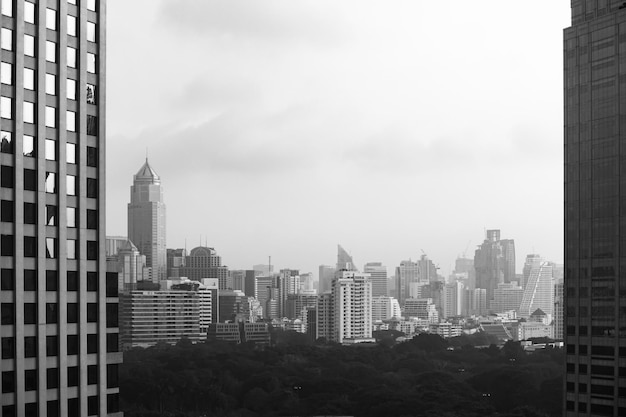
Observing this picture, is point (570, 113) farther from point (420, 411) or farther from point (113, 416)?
point (420, 411)

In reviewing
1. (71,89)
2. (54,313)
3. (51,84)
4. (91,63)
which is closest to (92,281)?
(54,313)

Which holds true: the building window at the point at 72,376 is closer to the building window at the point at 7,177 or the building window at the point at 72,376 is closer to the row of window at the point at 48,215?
the row of window at the point at 48,215

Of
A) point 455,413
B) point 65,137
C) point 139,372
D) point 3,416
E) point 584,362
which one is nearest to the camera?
point 3,416

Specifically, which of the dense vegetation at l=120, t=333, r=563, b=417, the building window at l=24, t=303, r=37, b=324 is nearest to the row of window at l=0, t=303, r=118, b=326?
the building window at l=24, t=303, r=37, b=324

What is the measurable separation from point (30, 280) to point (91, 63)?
1024 centimetres

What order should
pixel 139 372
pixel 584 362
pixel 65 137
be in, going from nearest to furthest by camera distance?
1. pixel 65 137
2. pixel 584 362
3. pixel 139 372

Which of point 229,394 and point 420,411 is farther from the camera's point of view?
point 229,394

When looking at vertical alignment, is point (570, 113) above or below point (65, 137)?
above

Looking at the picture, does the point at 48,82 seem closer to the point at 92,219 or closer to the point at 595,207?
the point at 92,219

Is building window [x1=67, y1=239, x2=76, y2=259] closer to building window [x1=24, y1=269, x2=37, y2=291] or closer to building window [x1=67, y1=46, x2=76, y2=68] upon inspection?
building window [x1=24, y1=269, x2=37, y2=291]

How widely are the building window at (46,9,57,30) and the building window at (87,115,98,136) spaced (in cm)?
429

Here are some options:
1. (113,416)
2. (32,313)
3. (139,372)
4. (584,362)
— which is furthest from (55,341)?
(139,372)

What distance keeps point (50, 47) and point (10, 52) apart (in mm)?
2134

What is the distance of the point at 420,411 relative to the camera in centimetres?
11100
